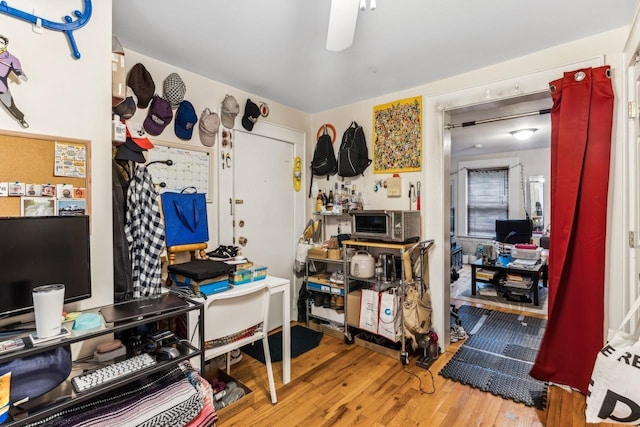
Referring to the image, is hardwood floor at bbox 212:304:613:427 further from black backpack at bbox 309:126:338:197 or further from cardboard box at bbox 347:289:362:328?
black backpack at bbox 309:126:338:197

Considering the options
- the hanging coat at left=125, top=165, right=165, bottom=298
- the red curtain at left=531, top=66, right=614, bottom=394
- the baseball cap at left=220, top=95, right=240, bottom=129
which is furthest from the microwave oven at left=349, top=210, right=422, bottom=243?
the hanging coat at left=125, top=165, right=165, bottom=298

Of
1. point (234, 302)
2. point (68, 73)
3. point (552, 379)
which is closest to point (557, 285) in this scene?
point (552, 379)

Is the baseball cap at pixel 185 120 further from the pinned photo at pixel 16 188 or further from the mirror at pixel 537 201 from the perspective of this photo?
the mirror at pixel 537 201

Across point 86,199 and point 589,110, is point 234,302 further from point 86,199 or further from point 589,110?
point 589,110

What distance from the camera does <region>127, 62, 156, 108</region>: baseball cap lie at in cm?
216

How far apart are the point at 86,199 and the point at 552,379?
3.03m

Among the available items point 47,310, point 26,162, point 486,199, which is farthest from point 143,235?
point 486,199

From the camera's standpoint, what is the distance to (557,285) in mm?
2107

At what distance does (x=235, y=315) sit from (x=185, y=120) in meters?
1.52

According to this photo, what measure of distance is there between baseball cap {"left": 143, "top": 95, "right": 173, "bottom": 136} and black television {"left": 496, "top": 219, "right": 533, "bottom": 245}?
5.16m

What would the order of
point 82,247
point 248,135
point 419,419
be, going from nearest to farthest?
1. point 82,247
2. point 419,419
3. point 248,135

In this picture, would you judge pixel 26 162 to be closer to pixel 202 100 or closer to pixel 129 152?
pixel 129 152

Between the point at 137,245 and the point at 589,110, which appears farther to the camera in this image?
the point at 589,110

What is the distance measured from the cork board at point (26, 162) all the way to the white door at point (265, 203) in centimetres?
151
